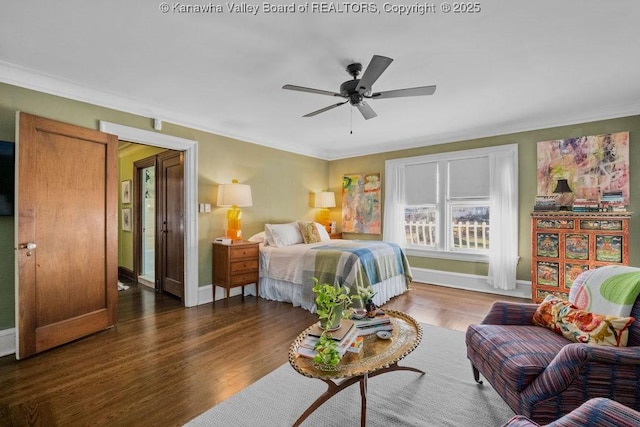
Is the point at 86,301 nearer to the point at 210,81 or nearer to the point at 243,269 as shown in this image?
the point at 243,269

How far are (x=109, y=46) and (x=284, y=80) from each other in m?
1.41

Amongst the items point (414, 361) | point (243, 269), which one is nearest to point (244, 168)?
point (243, 269)

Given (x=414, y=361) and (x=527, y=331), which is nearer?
(x=527, y=331)

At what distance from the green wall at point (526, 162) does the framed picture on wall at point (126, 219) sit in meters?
4.58

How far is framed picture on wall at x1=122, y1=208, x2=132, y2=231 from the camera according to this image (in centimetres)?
529

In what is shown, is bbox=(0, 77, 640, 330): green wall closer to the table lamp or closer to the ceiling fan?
the table lamp

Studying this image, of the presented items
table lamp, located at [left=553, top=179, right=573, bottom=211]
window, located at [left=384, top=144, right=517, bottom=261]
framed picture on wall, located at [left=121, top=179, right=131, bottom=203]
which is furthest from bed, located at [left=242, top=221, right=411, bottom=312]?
framed picture on wall, located at [left=121, top=179, right=131, bottom=203]

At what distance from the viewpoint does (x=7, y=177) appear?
8.41 ft

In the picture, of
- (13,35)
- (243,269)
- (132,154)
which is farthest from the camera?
(132,154)

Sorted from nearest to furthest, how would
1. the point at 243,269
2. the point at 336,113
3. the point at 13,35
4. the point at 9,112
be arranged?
the point at 13,35, the point at 9,112, the point at 336,113, the point at 243,269

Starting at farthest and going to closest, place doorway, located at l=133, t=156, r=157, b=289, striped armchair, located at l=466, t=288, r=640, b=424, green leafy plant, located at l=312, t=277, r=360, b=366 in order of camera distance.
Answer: doorway, located at l=133, t=156, r=157, b=289 → green leafy plant, located at l=312, t=277, r=360, b=366 → striped armchair, located at l=466, t=288, r=640, b=424

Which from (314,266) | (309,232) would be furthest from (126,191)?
(314,266)

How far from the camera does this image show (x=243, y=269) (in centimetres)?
406

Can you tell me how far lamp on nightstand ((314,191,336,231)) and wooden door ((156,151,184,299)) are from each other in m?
2.69
